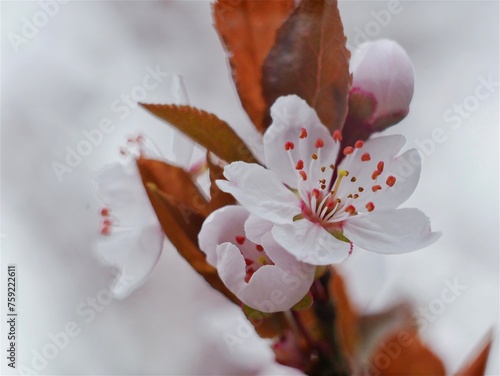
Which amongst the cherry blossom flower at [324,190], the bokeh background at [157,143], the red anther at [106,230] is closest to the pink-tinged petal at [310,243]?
the cherry blossom flower at [324,190]

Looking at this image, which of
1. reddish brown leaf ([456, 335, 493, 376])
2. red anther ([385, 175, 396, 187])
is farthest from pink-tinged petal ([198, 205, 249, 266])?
reddish brown leaf ([456, 335, 493, 376])

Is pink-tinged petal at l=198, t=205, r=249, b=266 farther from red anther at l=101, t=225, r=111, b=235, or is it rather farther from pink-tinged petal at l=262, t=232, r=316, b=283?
red anther at l=101, t=225, r=111, b=235

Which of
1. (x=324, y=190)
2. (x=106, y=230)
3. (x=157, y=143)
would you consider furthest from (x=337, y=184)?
(x=157, y=143)

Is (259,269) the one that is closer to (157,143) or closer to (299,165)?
(299,165)

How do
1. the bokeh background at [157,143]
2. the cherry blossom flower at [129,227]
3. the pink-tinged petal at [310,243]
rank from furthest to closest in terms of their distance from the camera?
the bokeh background at [157,143]
the cherry blossom flower at [129,227]
the pink-tinged petal at [310,243]

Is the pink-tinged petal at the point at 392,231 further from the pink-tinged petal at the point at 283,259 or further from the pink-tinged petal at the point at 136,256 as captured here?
the pink-tinged petal at the point at 136,256

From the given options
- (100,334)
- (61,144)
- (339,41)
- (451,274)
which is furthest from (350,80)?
(61,144)

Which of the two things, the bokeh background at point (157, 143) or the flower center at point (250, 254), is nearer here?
the flower center at point (250, 254)
